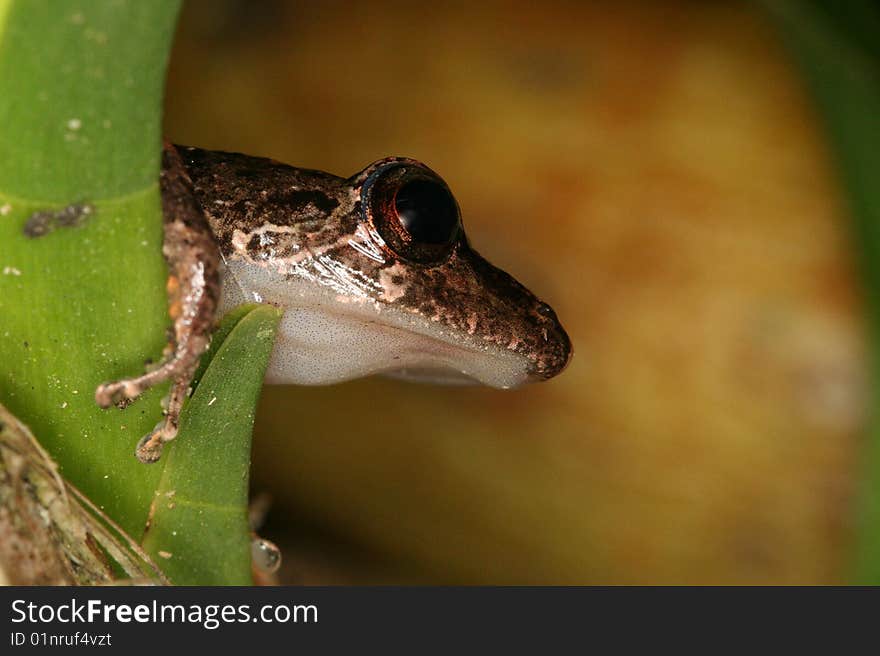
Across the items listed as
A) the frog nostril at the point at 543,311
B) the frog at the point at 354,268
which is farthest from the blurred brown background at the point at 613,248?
the frog at the point at 354,268

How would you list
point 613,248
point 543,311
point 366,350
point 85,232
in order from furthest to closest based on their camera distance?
point 613,248, point 543,311, point 366,350, point 85,232

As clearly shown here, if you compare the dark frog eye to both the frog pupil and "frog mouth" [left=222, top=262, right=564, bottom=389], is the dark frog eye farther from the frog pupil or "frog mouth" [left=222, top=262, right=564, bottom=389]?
"frog mouth" [left=222, top=262, right=564, bottom=389]

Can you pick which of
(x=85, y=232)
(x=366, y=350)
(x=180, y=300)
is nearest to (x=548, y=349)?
(x=366, y=350)

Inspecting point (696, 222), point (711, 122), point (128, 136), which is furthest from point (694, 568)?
point (128, 136)

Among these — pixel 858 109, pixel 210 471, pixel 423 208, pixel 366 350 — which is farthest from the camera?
pixel 858 109

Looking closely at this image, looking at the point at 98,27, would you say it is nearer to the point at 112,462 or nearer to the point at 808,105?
the point at 112,462

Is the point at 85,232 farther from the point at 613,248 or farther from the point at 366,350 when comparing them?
the point at 613,248

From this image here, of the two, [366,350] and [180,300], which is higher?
[366,350]

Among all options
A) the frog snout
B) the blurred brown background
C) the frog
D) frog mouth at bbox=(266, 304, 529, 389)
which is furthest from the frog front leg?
the blurred brown background
